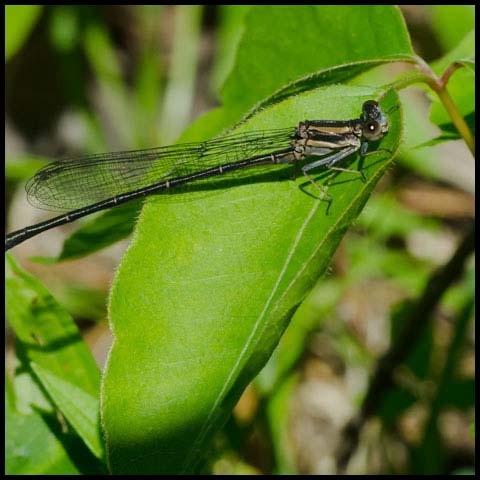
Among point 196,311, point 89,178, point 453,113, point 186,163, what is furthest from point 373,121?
point 89,178

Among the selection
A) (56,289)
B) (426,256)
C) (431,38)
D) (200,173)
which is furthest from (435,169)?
(200,173)

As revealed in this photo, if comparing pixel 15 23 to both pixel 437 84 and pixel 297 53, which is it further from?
pixel 437 84

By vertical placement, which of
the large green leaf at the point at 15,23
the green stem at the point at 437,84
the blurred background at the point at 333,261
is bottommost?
the blurred background at the point at 333,261

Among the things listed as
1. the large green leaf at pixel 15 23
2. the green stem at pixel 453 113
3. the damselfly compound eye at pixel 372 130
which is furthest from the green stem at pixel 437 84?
the large green leaf at pixel 15 23

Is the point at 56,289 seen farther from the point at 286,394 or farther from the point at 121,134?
the point at 286,394

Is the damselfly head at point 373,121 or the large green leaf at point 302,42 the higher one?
the large green leaf at point 302,42

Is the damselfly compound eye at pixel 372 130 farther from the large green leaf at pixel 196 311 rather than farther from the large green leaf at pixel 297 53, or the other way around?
the large green leaf at pixel 196 311
